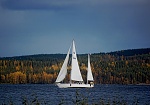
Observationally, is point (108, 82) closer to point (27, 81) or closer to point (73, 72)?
point (27, 81)

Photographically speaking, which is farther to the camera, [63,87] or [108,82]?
[108,82]

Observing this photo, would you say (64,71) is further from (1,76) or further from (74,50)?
(1,76)

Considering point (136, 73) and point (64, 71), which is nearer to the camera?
point (64, 71)

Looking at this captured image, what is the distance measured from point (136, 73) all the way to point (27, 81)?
48800 mm

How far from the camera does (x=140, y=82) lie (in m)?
192

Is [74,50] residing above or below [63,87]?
above

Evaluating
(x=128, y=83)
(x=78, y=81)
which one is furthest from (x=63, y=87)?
(x=128, y=83)

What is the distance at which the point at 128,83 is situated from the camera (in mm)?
190875

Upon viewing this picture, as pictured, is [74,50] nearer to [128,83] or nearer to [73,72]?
[73,72]

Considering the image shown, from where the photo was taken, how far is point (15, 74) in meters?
197

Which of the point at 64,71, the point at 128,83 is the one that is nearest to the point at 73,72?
the point at 64,71

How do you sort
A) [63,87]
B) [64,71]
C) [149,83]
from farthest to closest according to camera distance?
[149,83]
[63,87]
[64,71]

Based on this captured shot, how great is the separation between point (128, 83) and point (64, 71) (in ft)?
296

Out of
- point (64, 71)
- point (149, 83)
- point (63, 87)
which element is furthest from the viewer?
point (149, 83)
